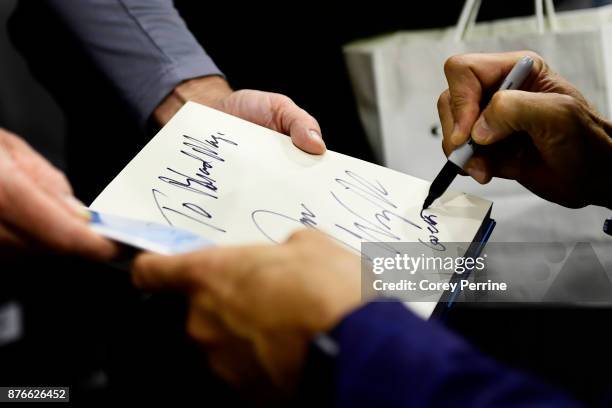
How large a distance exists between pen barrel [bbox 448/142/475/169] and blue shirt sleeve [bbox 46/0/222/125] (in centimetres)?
33

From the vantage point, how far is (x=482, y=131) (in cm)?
51

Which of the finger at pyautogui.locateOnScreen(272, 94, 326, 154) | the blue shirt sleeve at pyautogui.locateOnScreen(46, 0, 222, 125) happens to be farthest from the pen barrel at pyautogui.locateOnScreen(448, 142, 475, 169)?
the blue shirt sleeve at pyautogui.locateOnScreen(46, 0, 222, 125)

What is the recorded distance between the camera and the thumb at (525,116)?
1.59 ft

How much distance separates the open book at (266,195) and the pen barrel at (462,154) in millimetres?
37

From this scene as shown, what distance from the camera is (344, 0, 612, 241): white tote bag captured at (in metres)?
0.67

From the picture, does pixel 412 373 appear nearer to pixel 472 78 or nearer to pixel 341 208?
pixel 341 208

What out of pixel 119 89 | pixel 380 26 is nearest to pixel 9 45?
pixel 119 89

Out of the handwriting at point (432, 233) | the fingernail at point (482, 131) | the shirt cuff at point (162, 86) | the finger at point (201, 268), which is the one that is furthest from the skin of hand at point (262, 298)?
the shirt cuff at point (162, 86)

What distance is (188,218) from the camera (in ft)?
1.44

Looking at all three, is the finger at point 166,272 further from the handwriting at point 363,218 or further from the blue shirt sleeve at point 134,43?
the blue shirt sleeve at point 134,43

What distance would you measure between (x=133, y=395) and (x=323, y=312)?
0.32 meters

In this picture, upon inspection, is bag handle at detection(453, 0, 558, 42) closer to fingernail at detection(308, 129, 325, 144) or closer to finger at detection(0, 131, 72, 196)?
fingernail at detection(308, 129, 325, 144)

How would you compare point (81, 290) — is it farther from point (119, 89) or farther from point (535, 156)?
point (535, 156)

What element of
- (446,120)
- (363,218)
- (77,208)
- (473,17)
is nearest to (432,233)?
(363,218)
